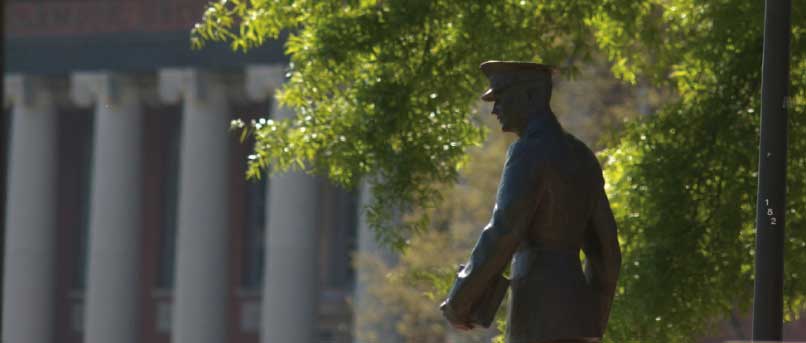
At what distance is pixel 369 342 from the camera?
3791 cm

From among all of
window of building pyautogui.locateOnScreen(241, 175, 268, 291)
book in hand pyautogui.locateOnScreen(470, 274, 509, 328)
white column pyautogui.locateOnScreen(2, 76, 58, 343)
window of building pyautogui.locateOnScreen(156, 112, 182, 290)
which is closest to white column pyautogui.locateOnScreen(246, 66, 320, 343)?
window of building pyautogui.locateOnScreen(241, 175, 268, 291)

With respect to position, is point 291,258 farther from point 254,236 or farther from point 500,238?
point 500,238

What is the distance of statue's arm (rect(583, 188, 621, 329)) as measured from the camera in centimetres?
890

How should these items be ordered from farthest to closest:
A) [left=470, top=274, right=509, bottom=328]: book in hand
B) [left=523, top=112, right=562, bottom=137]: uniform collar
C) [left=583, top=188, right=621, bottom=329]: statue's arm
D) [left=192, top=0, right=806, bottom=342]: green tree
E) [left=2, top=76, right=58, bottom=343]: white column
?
[left=2, top=76, right=58, bottom=343]: white column → [left=192, top=0, right=806, bottom=342]: green tree → [left=583, top=188, right=621, bottom=329]: statue's arm → [left=523, top=112, right=562, bottom=137]: uniform collar → [left=470, top=274, right=509, bottom=328]: book in hand

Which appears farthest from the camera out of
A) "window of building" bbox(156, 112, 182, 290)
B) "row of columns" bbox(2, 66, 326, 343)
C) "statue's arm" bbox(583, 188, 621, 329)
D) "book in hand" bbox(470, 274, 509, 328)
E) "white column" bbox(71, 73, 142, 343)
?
"window of building" bbox(156, 112, 182, 290)

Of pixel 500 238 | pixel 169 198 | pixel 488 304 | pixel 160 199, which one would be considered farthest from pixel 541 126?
pixel 169 198

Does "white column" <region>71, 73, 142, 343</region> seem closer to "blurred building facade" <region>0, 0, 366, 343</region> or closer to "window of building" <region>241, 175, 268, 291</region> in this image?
"blurred building facade" <region>0, 0, 366, 343</region>

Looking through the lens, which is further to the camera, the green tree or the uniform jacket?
the green tree

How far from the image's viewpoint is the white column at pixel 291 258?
165 ft

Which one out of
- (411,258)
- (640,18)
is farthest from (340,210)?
(640,18)

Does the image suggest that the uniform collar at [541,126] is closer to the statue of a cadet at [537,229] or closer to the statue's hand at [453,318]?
the statue of a cadet at [537,229]

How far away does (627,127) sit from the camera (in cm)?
1744

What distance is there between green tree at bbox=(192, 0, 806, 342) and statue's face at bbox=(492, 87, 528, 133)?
729cm

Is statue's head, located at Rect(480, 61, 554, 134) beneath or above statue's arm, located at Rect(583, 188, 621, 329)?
above
